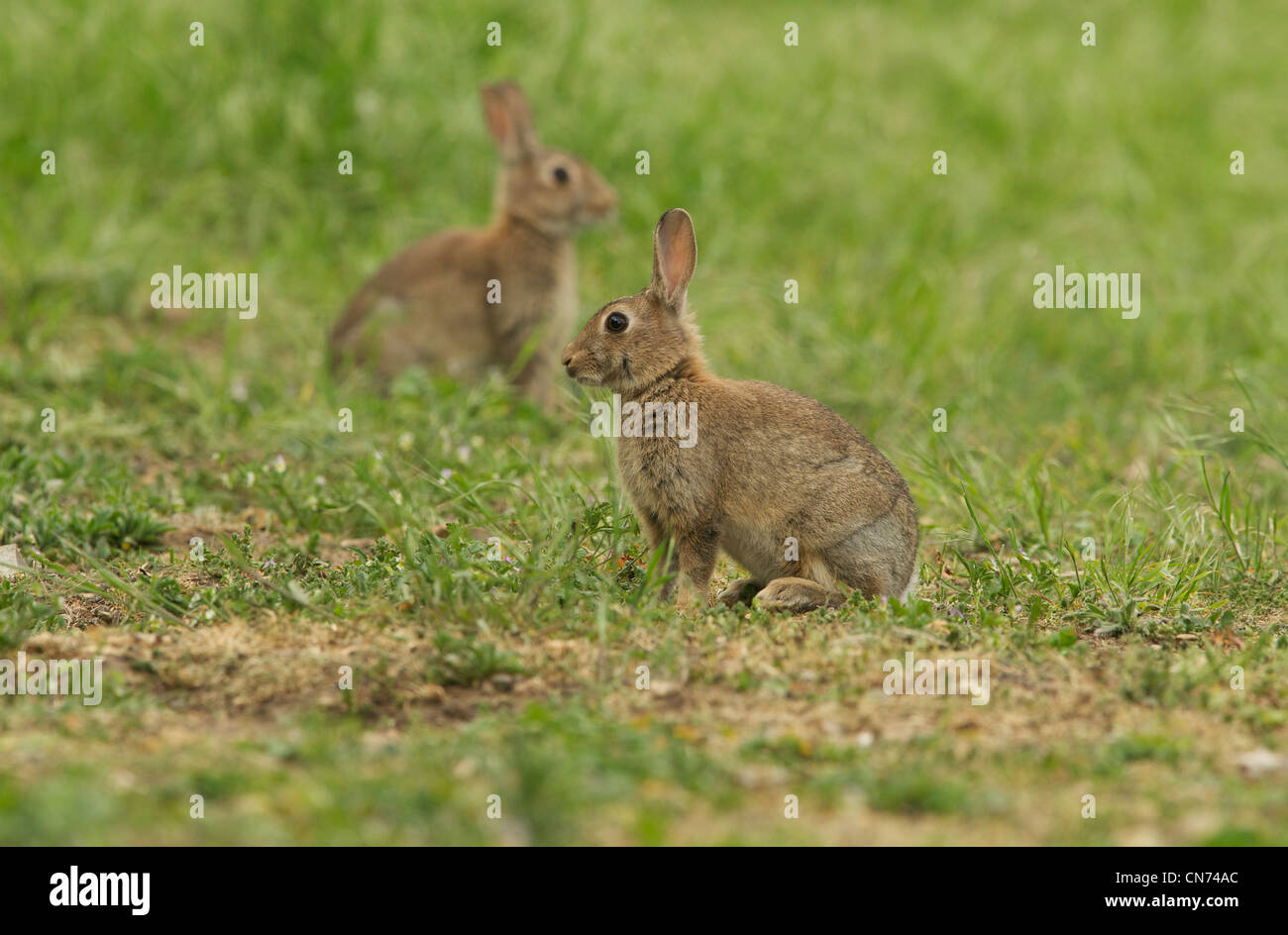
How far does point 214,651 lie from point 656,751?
5.02 feet

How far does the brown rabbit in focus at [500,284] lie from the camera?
8.45m

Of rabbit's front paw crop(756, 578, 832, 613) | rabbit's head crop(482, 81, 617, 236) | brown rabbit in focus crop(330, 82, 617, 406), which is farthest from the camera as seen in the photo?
rabbit's head crop(482, 81, 617, 236)

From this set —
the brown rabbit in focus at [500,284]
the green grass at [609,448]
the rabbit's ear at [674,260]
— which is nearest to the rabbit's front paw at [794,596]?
the green grass at [609,448]

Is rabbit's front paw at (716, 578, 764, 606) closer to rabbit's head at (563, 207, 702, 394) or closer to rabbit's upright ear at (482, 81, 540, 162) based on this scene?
rabbit's head at (563, 207, 702, 394)

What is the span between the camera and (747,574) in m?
6.10

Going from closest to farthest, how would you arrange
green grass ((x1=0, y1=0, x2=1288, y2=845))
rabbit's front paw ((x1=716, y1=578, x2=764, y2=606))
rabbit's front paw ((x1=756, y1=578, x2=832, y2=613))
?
green grass ((x1=0, y1=0, x2=1288, y2=845)), rabbit's front paw ((x1=756, y1=578, x2=832, y2=613)), rabbit's front paw ((x1=716, y1=578, x2=764, y2=606))

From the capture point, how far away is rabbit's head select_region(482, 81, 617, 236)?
30.3 feet

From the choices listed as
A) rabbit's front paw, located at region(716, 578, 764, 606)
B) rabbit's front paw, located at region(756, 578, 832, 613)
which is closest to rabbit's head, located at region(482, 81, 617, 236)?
rabbit's front paw, located at region(716, 578, 764, 606)

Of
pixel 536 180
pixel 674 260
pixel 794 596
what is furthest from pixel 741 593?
pixel 536 180

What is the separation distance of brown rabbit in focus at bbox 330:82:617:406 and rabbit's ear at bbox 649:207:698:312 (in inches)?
114

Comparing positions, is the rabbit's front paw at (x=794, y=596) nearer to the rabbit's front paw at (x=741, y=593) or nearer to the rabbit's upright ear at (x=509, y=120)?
the rabbit's front paw at (x=741, y=593)

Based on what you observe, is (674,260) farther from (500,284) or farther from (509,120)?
(509,120)

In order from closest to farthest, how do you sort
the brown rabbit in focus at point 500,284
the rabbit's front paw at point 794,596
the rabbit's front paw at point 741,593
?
1. the rabbit's front paw at point 794,596
2. the rabbit's front paw at point 741,593
3. the brown rabbit in focus at point 500,284
